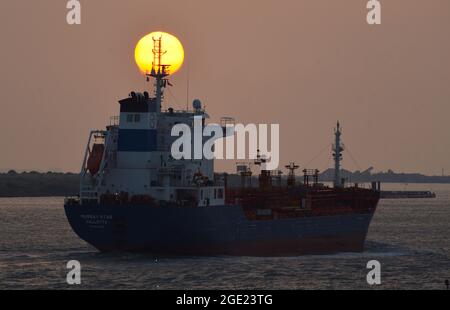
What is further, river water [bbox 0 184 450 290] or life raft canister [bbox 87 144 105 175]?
life raft canister [bbox 87 144 105 175]

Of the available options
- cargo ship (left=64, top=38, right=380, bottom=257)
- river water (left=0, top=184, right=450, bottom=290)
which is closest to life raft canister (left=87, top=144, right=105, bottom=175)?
cargo ship (left=64, top=38, right=380, bottom=257)

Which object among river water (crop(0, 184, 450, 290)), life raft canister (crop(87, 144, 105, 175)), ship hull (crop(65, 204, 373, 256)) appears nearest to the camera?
river water (crop(0, 184, 450, 290))

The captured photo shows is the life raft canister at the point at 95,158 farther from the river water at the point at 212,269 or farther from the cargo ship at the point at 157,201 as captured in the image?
the river water at the point at 212,269

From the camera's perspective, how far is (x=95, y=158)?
178 ft

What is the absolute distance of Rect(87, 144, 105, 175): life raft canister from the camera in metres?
53.9

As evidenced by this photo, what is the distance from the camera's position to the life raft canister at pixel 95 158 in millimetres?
53938

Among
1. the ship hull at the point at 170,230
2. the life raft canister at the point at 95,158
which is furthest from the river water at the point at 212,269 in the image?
the life raft canister at the point at 95,158

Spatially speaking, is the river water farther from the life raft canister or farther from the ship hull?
the life raft canister

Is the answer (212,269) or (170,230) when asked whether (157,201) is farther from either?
(212,269)

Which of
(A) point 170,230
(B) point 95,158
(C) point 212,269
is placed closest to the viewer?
(C) point 212,269

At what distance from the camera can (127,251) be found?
172 feet

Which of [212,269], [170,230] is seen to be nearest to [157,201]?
[170,230]

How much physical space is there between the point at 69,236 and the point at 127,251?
2114 cm
